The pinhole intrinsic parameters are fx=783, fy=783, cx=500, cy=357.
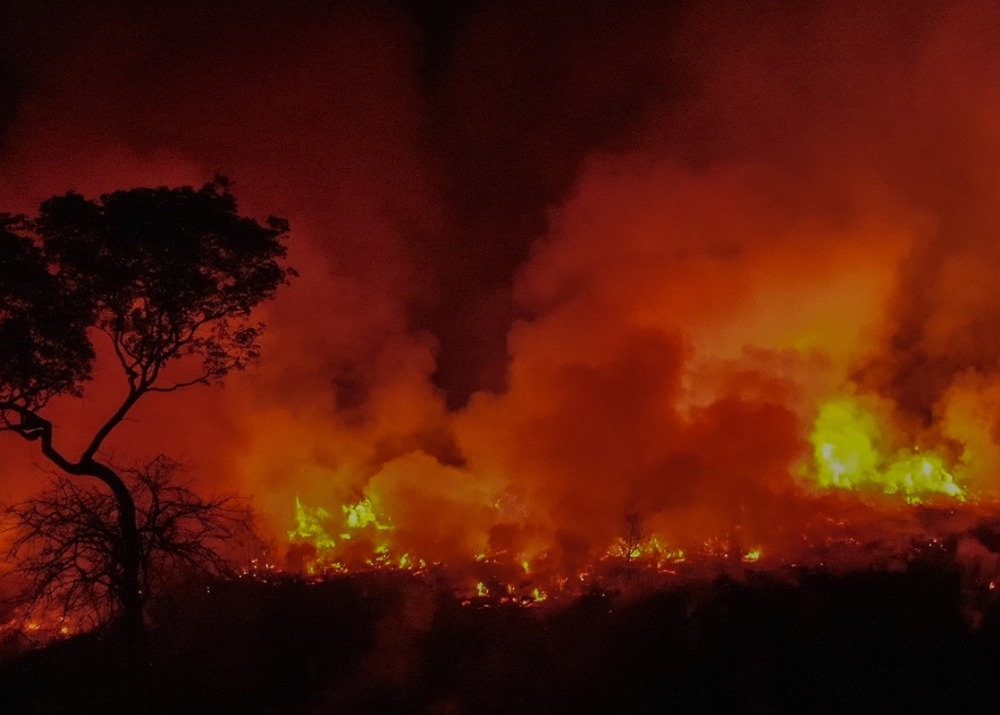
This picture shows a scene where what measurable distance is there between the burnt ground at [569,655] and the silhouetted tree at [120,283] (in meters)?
1.38

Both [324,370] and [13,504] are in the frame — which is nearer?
[13,504]

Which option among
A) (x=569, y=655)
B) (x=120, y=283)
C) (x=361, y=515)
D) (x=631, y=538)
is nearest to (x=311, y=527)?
(x=361, y=515)

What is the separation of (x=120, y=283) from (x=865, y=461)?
15.0m

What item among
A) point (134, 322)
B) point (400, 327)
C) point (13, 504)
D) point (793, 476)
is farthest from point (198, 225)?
point (793, 476)

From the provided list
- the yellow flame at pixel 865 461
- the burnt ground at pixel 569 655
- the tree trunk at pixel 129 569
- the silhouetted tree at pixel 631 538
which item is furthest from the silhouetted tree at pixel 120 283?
the yellow flame at pixel 865 461

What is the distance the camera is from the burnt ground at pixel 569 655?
32.3 feet

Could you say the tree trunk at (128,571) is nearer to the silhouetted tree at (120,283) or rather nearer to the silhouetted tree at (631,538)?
the silhouetted tree at (120,283)

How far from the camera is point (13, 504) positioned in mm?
15094

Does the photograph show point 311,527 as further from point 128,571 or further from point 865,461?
point 865,461

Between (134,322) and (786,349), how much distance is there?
47.5ft

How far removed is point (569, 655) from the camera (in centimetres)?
1077

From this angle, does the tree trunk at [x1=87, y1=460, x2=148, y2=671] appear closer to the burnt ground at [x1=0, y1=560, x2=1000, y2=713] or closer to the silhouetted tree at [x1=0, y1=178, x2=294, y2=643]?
the silhouetted tree at [x1=0, y1=178, x2=294, y2=643]

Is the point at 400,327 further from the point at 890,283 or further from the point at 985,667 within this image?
the point at 985,667

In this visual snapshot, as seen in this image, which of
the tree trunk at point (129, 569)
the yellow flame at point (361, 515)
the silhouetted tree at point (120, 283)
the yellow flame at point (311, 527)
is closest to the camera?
the silhouetted tree at point (120, 283)
